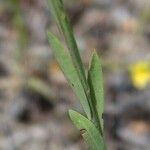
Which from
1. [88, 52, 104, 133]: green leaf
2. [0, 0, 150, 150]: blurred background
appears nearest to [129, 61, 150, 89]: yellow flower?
[0, 0, 150, 150]: blurred background

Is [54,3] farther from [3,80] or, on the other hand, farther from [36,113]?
[3,80]

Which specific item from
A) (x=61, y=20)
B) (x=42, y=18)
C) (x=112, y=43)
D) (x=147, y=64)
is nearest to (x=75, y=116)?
(x=61, y=20)

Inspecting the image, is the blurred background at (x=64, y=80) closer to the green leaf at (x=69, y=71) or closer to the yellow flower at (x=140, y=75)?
the yellow flower at (x=140, y=75)

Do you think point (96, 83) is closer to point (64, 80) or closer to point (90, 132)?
point (90, 132)

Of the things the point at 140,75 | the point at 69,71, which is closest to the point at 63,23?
the point at 69,71

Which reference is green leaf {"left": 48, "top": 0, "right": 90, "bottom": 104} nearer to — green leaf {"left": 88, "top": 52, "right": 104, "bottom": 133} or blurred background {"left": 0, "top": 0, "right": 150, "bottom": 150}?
green leaf {"left": 88, "top": 52, "right": 104, "bottom": 133}
